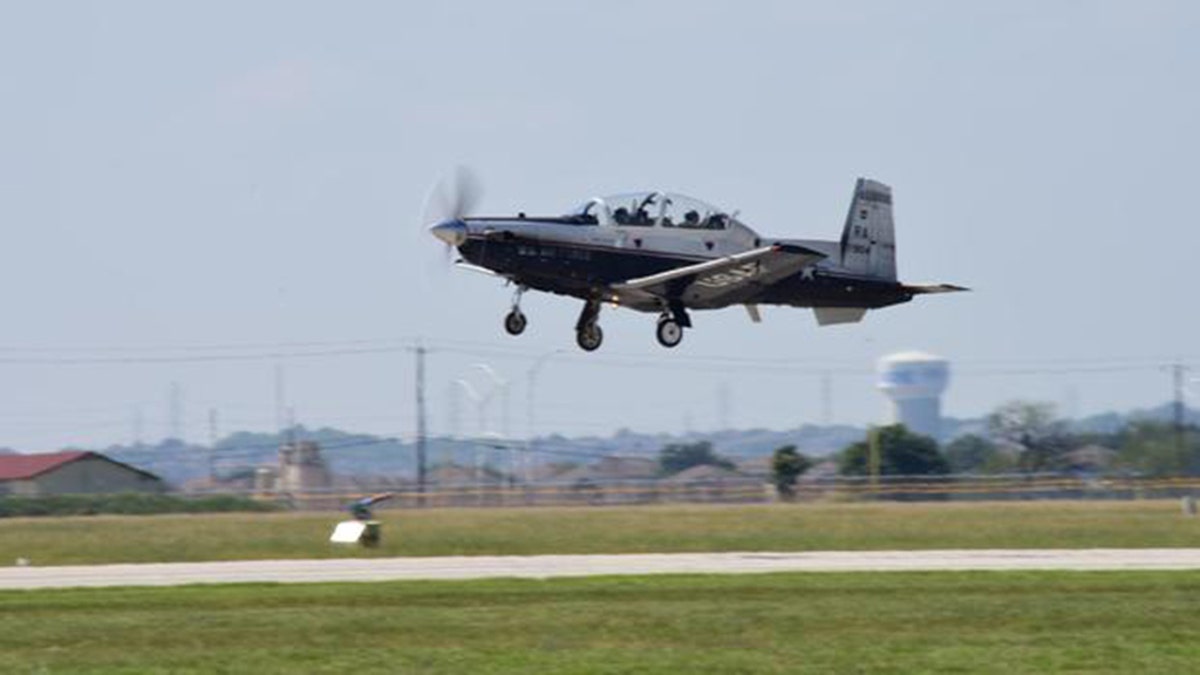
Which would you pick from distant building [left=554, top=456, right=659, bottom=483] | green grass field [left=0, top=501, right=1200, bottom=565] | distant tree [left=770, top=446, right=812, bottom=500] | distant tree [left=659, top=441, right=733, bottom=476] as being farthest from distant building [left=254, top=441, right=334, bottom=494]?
green grass field [left=0, top=501, right=1200, bottom=565]

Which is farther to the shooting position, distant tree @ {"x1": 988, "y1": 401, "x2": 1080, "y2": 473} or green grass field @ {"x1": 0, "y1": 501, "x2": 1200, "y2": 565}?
distant tree @ {"x1": 988, "y1": 401, "x2": 1080, "y2": 473}

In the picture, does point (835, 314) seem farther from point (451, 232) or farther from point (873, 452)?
point (873, 452)

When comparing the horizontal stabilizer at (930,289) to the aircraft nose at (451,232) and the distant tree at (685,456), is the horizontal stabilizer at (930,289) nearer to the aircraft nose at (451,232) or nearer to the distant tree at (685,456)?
the aircraft nose at (451,232)

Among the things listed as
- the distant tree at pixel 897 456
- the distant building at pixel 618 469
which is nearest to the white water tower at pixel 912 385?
the distant building at pixel 618 469

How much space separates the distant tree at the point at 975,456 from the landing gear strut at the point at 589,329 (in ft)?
240

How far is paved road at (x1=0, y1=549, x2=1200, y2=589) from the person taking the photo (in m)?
36.6

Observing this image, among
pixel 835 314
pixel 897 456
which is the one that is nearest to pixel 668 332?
pixel 835 314

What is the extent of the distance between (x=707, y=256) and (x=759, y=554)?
625 centimetres

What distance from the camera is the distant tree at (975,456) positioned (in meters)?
117

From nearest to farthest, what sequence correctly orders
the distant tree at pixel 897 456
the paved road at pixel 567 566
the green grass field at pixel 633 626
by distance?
the green grass field at pixel 633 626, the paved road at pixel 567 566, the distant tree at pixel 897 456

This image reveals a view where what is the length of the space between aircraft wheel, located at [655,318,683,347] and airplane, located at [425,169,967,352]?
0.02 meters

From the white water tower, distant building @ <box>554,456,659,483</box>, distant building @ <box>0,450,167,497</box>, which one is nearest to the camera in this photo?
distant building @ <box>0,450,167,497</box>

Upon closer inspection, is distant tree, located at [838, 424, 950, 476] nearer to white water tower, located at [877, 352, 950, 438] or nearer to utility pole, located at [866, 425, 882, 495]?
utility pole, located at [866, 425, 882, 495]

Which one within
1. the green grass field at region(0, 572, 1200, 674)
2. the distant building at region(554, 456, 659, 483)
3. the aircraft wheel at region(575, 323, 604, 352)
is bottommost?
the green grass field at region(0, 572, 1200, 674)
